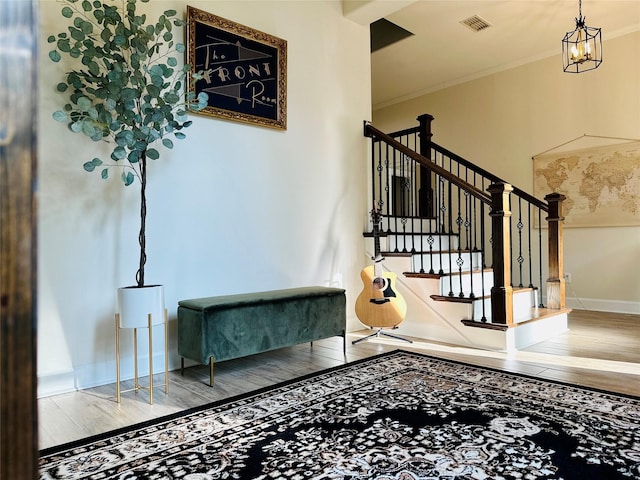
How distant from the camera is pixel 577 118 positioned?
512cm

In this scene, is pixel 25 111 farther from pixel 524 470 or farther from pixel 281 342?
pixel 281 342

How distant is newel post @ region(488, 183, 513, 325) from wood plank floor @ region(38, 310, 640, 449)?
307mm

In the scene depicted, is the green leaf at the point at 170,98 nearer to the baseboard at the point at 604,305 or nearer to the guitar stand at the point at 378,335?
the guitar stand at the point at 378,335

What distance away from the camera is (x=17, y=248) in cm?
38

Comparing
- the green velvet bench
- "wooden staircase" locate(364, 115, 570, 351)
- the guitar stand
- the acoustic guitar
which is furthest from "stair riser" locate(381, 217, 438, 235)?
the green velvet bench

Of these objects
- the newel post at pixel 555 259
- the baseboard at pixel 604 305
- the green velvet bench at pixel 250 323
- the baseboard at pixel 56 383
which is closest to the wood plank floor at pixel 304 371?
the baseboard at pixel 56 383

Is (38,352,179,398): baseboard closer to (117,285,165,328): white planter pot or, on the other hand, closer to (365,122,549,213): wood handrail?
(117,285,165,328): white planter pot

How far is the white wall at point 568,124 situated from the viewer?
477 cm

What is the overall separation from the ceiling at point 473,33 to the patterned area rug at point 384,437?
11.1 feet

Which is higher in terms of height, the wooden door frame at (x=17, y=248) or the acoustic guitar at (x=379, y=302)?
the wooden door frame at (x=17, y=248)

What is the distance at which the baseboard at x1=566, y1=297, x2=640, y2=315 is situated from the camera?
15.6 ft

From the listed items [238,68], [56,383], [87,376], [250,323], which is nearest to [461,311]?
[250,323]

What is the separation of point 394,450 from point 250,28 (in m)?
2.99

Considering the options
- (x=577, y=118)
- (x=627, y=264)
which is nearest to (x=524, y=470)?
(x=627, y=264)
